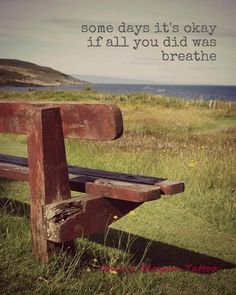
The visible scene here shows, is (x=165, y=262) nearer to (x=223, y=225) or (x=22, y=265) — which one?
(x=223, y=225)

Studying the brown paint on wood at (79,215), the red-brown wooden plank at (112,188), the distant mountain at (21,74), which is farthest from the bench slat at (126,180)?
the distant mountain at (21,74)

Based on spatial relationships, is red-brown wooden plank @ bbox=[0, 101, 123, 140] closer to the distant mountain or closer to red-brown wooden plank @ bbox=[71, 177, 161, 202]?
red-brown wooden plank @ bbox=[71, 177, 161, 202]

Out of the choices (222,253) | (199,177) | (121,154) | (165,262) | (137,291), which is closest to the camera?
(137,291)

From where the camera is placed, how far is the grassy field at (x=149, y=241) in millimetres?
2459

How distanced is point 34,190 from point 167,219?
335cm

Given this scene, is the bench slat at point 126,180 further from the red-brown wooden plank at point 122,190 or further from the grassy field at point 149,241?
the grassy field at point 149,241

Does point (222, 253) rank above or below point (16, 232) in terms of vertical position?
below

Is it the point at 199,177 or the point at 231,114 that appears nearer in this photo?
the point at 199,177

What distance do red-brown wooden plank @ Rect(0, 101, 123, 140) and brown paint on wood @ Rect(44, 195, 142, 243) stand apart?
0.41m

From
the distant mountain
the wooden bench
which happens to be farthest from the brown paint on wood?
the distant mountain

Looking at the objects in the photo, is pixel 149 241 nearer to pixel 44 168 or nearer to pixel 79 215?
pixel 79 215

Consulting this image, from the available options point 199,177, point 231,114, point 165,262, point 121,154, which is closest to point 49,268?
point 165,262

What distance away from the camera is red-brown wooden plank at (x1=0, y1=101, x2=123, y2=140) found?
228cm

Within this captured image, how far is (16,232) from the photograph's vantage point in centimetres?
297
